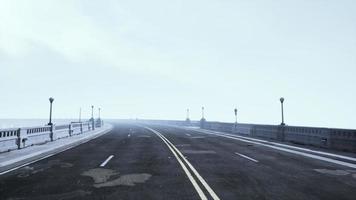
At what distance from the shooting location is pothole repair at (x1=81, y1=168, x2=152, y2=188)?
8.36 metres

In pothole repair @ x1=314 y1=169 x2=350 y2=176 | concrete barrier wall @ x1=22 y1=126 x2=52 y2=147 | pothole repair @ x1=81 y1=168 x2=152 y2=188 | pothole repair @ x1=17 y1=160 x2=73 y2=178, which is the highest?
concrete barrier wall @ x1=22 y1=126 x2=52 y2=147

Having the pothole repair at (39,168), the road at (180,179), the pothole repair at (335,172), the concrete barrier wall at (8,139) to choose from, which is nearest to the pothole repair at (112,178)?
the road at (180,179)

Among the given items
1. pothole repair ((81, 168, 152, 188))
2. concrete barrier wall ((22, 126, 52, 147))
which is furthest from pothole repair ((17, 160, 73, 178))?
concrete barrier wall ((22, 126, 52, 147))

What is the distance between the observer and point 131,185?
26.7 feet

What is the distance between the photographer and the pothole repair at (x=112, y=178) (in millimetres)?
8359

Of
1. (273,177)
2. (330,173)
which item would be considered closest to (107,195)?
(273,177)

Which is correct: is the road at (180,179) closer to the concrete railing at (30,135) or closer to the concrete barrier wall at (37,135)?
the concrete railing at (30,135)

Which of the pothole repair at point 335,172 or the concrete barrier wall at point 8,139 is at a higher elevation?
the concrete barrier wall at point 8,139

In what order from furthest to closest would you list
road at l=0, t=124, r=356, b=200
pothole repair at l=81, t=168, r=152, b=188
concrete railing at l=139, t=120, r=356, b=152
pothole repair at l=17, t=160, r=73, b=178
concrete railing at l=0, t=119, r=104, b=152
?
concrete railing at l=139, t=120, r=356, b=152 < concrete railing at l=0, t=119, r=104, b=152 < pothole repair at l=17, t=160, r=73, b=178 < pothole repair at l=81, t=168, r=152, b=188 < road at l=0, t=124, r=356, b=200

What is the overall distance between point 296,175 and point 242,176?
185 centimetres

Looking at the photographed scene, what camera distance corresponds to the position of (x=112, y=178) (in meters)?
9.08

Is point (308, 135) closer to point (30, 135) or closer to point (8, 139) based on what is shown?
point (30, 135)

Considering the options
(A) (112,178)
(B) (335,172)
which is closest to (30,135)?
(A) (112,178)

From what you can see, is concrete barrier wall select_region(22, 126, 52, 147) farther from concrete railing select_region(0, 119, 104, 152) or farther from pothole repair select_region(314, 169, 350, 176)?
pothole repair select_region(314, 169, 350, 176)
